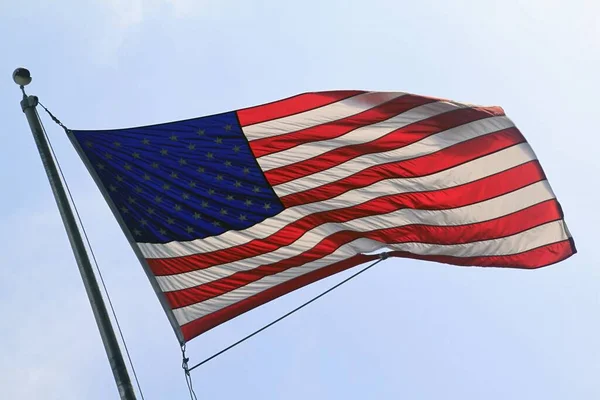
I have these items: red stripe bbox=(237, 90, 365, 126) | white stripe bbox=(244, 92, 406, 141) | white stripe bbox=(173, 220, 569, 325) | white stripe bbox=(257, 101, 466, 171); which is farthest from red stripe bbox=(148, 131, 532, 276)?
red stripe bbox=(237, 90, 365, 126)

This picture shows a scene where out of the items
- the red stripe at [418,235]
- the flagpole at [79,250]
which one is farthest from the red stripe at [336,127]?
the flagpole at [79,250]

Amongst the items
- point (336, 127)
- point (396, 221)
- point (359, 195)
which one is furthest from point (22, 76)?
point (396, 221)

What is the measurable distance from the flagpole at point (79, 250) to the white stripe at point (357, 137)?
3936 millimetres

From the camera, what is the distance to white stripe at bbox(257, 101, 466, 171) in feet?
51.5

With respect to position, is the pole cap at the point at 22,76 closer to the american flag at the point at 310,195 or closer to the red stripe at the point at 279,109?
the american flag at the point at 310,195

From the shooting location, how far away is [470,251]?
16.0m

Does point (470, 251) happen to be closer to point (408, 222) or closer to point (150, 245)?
point (408, 222)

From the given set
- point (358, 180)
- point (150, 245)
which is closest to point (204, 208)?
point (150, 245)

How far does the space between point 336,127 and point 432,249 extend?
103 inches

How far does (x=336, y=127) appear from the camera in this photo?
15773 mm

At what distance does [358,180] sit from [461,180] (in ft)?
5.81

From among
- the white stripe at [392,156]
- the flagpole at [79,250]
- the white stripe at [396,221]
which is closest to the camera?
the flagpole at [79,250]

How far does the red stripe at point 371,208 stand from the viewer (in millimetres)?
15188

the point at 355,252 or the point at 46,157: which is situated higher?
the point at 46,157
